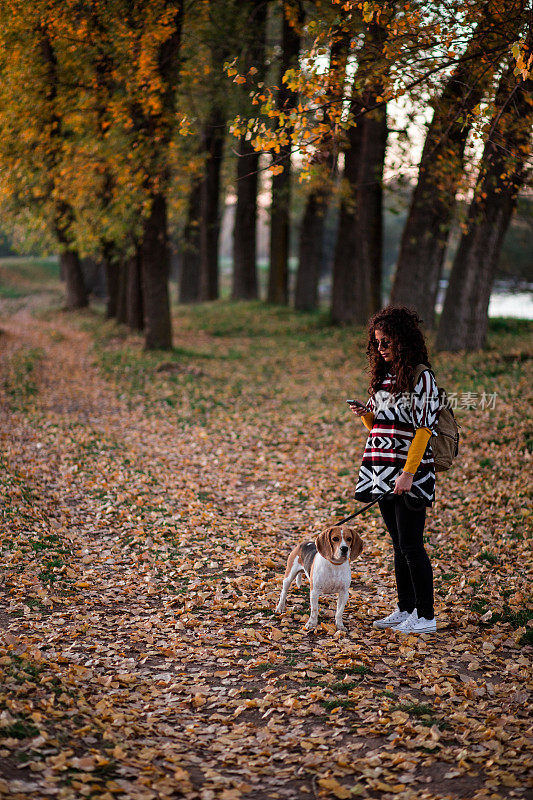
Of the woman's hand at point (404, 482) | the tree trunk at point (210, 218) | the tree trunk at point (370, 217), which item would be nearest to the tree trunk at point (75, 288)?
the tree trunk at point (210, 218)

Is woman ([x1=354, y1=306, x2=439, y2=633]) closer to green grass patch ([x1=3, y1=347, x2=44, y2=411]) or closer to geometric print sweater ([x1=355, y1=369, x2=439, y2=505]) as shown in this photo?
geometric print sweater ([x1=355, y1=369, x2=439, y2=505])

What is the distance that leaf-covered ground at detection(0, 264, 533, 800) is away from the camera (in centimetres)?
381

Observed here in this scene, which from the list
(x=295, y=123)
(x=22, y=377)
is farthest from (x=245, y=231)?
(x=295, y=123)

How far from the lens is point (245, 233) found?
90.0ft

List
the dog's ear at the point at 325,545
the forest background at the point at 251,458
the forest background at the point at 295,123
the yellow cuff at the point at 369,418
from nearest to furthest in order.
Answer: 1. the forest background at the point at 251,458
2. the dog's ear at the point at 325,545
3. the yellow cuff at the point at 369,418
4. the forest background at the point at 295,123

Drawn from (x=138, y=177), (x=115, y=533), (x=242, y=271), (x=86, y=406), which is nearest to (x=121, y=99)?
(x=138, y=177)

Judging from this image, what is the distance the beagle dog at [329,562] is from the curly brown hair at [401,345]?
1.14 meters

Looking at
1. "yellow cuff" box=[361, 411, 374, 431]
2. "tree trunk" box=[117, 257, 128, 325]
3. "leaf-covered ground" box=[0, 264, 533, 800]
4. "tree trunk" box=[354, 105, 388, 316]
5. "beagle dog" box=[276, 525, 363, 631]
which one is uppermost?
"tree trunk" box=[354, 105, 388, 316]

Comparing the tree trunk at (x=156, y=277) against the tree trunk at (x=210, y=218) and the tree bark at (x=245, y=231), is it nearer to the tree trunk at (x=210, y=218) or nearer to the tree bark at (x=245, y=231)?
the tree trunk at (x=210, y=218)

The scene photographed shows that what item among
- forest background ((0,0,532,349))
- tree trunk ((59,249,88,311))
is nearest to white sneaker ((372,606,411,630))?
forest background ((0,0,532,349))

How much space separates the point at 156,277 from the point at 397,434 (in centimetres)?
1398

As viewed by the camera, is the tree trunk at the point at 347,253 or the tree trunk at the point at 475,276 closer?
the tree trunk at the point at 475,276

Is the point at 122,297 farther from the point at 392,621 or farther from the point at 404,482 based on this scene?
the point at 404,482

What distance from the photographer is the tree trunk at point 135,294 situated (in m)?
21.5
